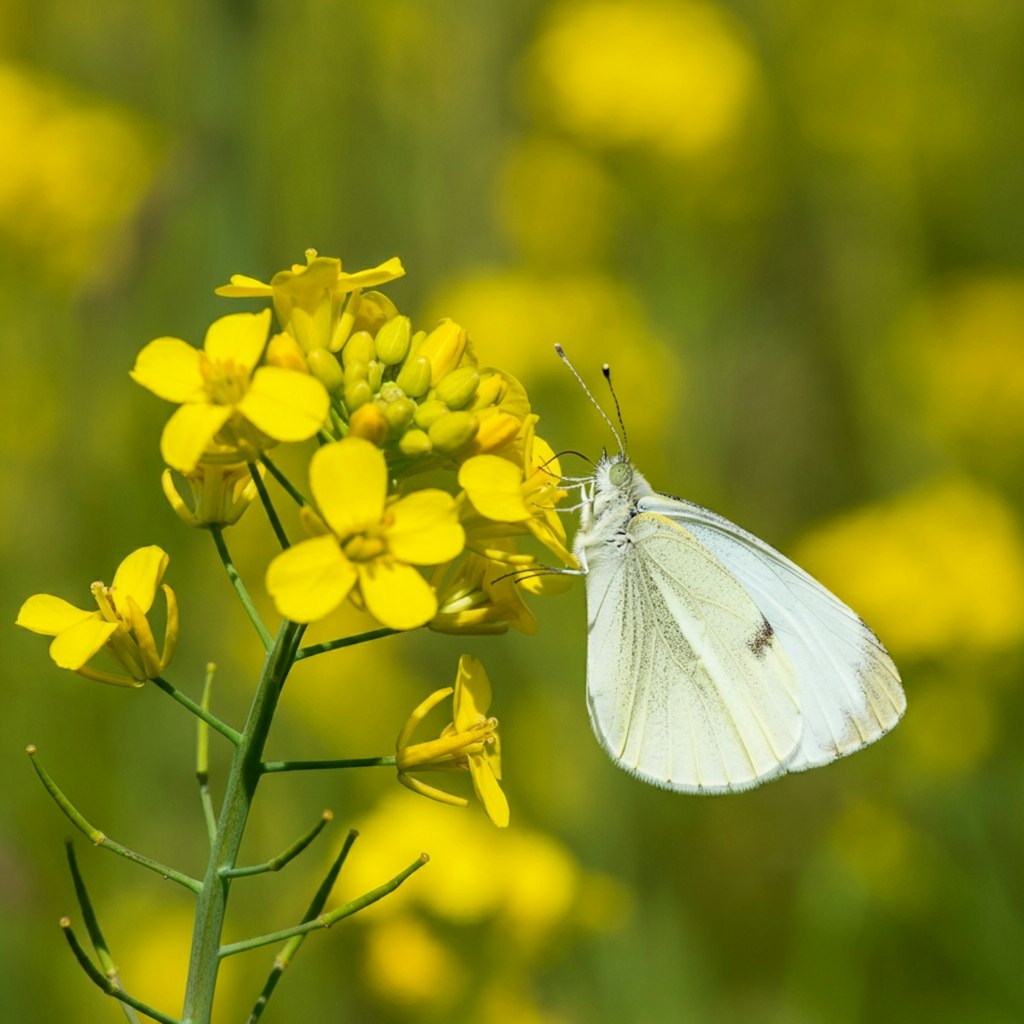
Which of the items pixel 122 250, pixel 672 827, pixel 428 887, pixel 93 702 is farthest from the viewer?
pixel 672 827

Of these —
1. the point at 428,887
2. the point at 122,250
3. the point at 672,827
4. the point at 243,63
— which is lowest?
the point at 672,827

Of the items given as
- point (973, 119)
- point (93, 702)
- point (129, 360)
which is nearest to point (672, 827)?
point (93, 702)

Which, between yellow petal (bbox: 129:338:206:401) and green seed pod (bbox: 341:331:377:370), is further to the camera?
green seed pod (bbox: 341:331:377:370)

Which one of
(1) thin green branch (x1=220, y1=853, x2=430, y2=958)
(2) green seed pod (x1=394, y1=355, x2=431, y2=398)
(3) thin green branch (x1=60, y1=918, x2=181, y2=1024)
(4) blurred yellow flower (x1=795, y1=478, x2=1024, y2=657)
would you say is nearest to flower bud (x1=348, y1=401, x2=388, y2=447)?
(2) green seed pod (x1=394, y1=355, x2=431, y2=398)

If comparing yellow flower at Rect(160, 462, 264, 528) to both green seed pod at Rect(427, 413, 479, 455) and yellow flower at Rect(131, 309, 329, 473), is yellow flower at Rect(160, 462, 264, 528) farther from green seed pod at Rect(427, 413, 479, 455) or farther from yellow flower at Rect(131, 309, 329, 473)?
green seed pod at Rect(427, 413, 479, 455)

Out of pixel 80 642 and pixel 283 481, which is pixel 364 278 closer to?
pixel 283 481

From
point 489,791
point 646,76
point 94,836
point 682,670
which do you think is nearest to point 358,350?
point 489,791

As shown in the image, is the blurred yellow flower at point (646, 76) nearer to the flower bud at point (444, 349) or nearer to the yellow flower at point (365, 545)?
the flower bud at point (444, 349)

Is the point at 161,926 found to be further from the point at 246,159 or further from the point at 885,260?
the point at 885,260
